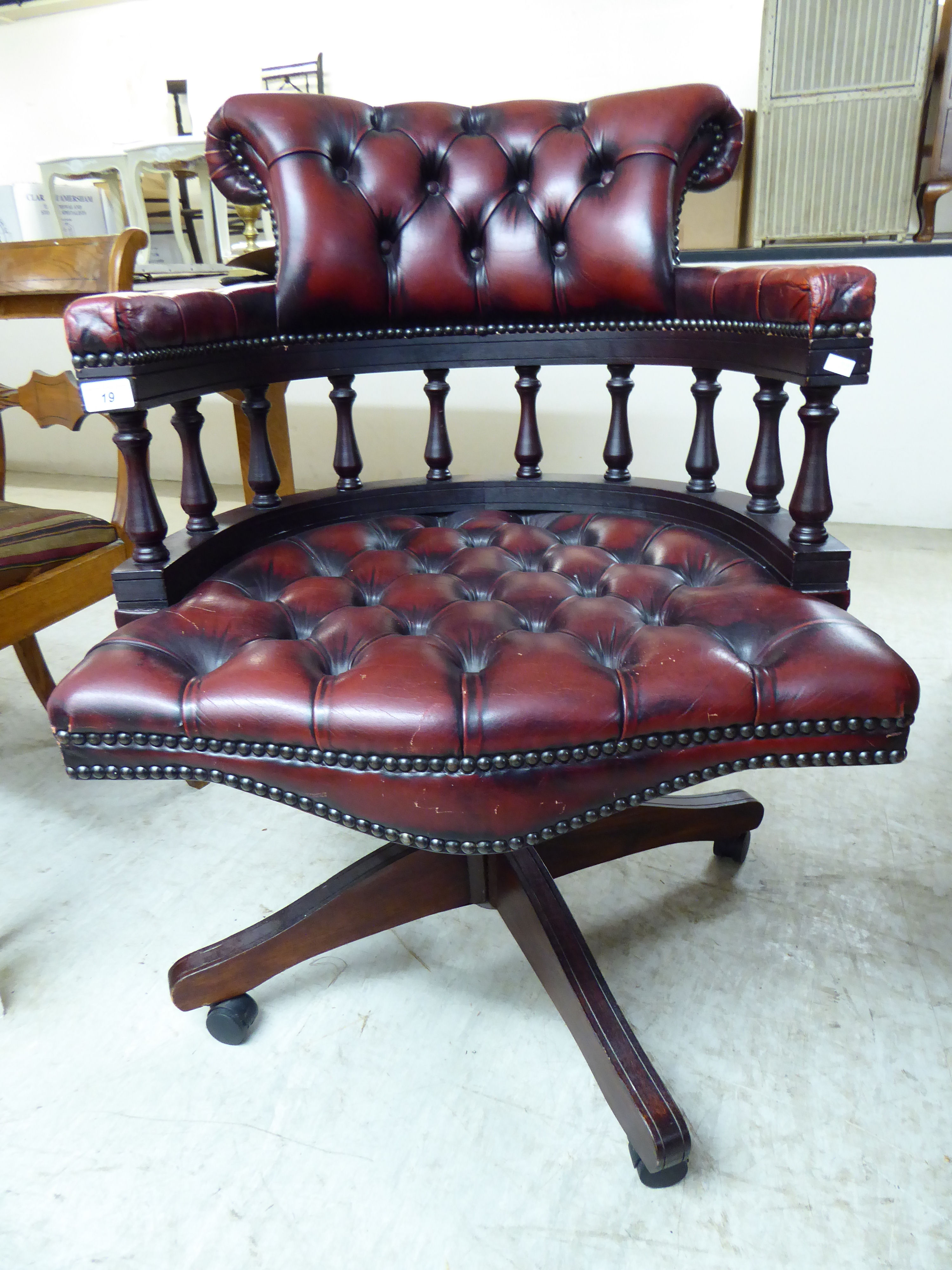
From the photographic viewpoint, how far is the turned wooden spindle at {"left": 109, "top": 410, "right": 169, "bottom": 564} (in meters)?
0.79

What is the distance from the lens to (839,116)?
2.17m

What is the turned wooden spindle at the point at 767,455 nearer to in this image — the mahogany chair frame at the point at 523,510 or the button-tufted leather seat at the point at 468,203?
the mahogany chair frame at the point at 523,510

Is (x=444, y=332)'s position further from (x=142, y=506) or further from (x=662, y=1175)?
(x=662, y=1175)

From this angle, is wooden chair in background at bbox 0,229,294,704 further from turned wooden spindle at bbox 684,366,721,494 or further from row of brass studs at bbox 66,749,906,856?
turned wooden spindle at bbox 684,366,721,494

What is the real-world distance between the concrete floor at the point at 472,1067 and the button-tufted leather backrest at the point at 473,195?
2.46 feet

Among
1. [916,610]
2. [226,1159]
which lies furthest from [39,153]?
[226,1159]

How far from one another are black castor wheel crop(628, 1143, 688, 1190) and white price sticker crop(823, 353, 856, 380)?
67 cm

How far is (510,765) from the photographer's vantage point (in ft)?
1.99

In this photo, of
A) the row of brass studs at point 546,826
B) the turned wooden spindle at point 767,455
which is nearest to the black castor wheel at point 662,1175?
the row of brass studs at point 546,826

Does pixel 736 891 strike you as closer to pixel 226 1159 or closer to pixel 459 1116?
pixel 459 1116

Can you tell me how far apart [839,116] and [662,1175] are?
241 centimetres

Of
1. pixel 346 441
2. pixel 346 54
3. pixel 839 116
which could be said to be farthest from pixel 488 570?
pixel 346 54

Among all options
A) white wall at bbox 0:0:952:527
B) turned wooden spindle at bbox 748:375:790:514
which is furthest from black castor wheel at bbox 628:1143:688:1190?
white wall at bbox 0:0:952:527

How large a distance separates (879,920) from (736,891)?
0.55 feet
